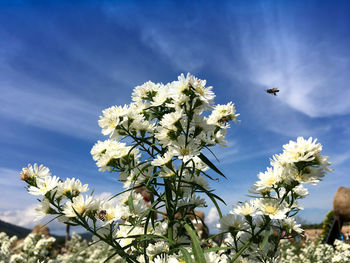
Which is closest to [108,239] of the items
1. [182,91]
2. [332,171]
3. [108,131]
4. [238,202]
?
[108,131]

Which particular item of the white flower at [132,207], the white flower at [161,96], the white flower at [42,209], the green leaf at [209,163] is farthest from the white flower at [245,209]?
the white flower at [42,209]

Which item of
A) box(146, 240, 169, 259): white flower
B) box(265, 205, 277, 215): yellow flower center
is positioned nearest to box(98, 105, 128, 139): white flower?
box(146, 240, 169, 259): white flower

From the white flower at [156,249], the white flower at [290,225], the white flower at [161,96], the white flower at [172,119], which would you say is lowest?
the white flower at [156,249]

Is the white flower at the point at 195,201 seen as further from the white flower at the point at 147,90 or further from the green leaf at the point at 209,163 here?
the white flower at the point at 147,90

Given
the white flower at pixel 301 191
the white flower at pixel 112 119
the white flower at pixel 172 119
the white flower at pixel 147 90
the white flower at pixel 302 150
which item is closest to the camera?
the white flower at pixel 302 150

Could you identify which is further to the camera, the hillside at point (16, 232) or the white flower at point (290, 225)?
the hillside at point (16, 232)

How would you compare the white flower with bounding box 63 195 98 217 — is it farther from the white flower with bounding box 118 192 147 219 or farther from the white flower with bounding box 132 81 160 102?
the white flower with bounding box 132 81 160 102

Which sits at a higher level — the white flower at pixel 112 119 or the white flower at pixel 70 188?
the white flower at pixel 112 119

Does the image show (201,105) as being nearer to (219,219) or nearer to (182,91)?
(182,91)

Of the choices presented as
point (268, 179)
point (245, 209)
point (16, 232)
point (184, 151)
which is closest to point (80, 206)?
point (184, 151)
